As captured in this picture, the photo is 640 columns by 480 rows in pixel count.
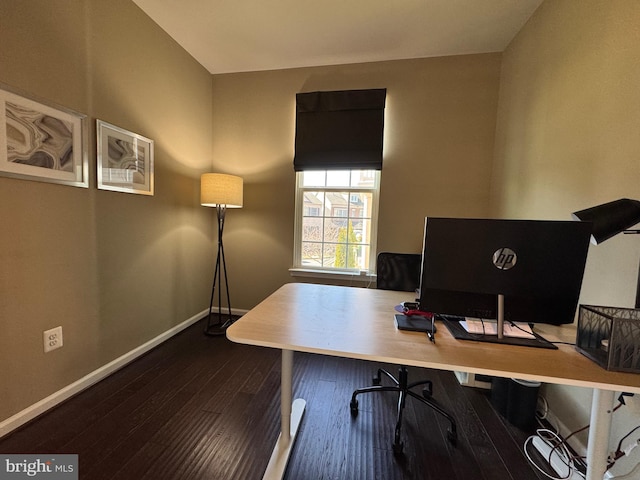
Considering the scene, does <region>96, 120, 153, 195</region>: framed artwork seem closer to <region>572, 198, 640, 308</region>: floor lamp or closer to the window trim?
the window trim

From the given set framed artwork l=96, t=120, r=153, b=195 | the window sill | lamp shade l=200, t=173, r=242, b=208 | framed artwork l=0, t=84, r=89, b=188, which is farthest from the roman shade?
framed artwork l=0, t=84, r=89, b=188

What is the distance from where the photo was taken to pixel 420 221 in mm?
2719

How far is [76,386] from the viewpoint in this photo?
1766 millimetres

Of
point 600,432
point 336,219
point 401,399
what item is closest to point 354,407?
point 401,399

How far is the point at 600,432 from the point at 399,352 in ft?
2.53

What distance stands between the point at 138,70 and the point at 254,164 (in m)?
1.25

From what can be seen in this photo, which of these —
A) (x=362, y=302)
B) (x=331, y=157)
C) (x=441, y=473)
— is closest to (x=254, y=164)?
(x=331, y=157)

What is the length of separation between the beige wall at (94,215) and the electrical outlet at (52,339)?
0.10ft

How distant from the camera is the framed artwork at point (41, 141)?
137 centimetres

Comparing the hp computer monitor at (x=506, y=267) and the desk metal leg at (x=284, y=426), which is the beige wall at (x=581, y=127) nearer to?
the hp computer monitor at (x=506, y=267)

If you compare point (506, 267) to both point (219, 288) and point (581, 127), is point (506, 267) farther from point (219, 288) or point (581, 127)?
point (219, 288)

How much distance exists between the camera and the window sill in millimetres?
2817

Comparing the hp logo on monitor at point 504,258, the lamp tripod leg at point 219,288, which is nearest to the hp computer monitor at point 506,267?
the hp logo on monitor at point 504,258

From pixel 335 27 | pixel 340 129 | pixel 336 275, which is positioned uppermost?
pixel 335 27
